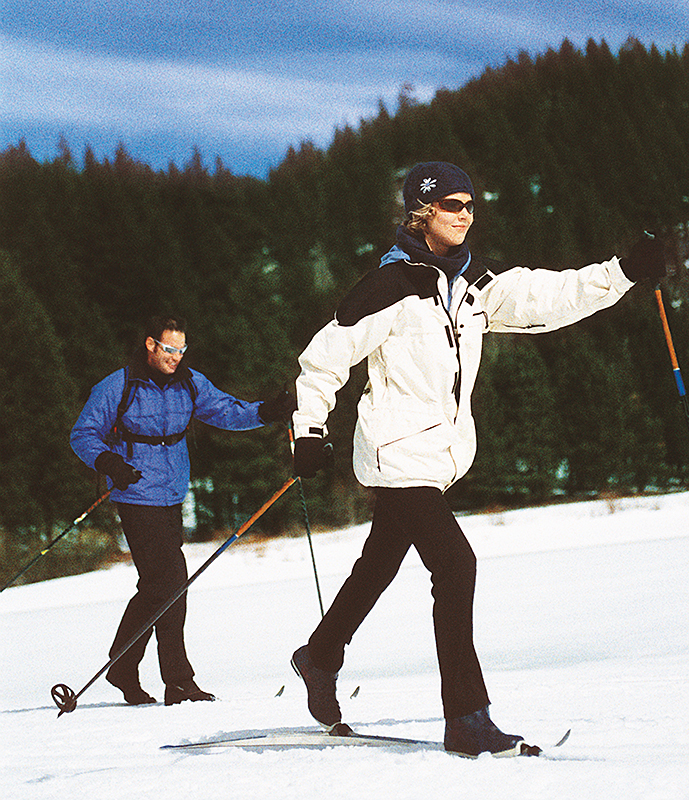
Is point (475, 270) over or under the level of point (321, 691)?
over

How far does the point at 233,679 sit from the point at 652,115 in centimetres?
3139

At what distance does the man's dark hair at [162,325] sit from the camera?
4.13 m

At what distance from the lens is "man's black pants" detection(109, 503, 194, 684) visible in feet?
13.5

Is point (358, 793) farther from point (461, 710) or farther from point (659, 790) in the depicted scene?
point (659, 790)

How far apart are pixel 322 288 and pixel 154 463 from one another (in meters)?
18.4

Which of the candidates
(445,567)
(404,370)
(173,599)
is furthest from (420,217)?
(173,599)

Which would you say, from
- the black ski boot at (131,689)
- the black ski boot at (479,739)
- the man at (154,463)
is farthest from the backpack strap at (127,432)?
the black ski boot at (479,739)

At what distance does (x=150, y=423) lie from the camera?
4137mm

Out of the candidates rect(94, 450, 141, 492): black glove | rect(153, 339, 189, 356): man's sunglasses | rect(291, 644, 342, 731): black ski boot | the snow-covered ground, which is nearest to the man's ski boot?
rect(291, 644, 342, 731): black ski boot

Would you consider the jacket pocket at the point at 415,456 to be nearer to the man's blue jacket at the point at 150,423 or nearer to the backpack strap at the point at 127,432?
the man's blue jacket at the point at 150,423

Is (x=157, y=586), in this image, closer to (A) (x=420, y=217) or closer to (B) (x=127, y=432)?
(B) (x=127, y=432)

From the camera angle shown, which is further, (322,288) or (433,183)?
(322,288)

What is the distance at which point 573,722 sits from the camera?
295 centimetres

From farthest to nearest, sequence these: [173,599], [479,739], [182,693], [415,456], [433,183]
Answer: [182,693], [173,599], [433,183], [415,456], [479,739]
